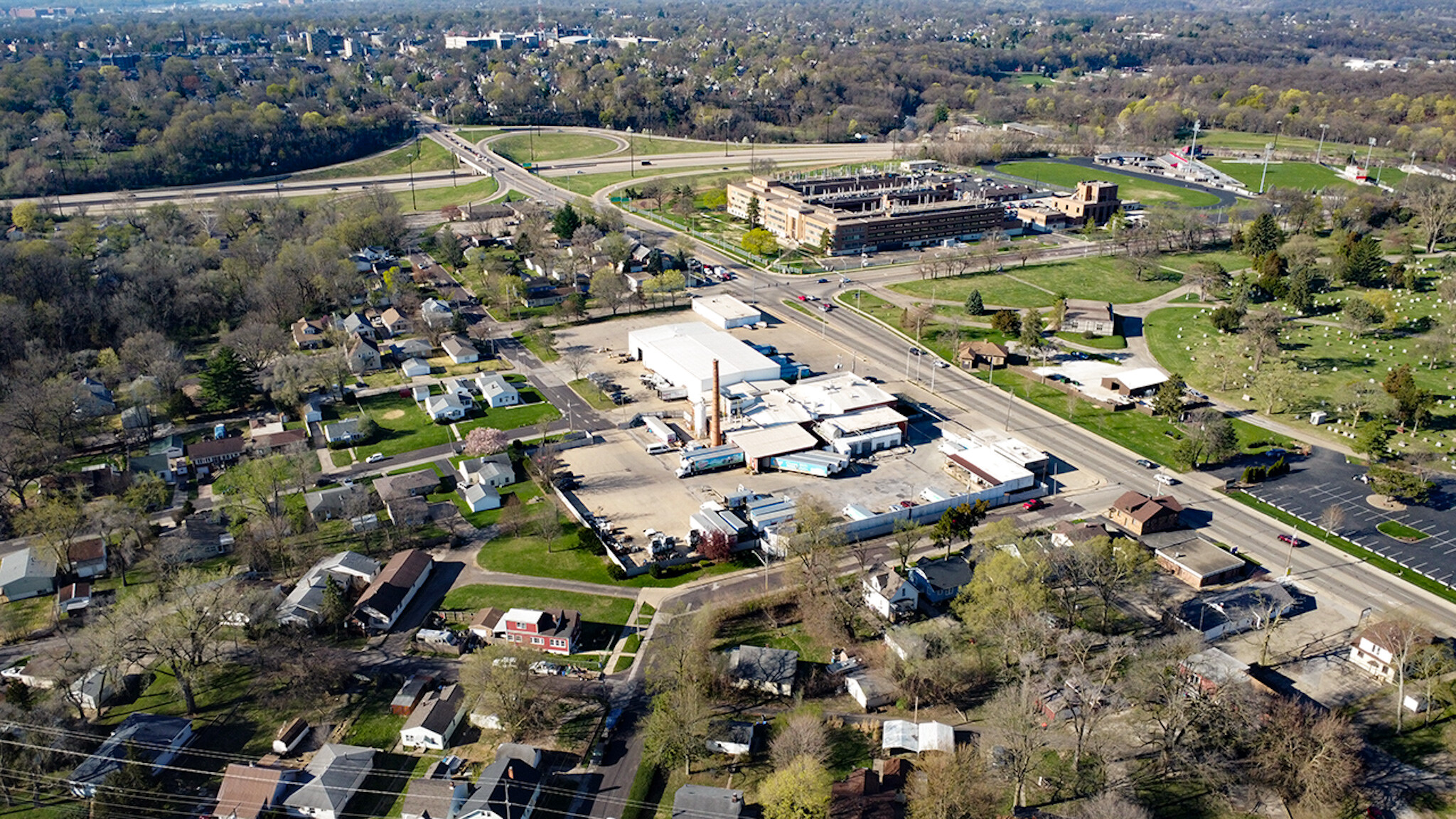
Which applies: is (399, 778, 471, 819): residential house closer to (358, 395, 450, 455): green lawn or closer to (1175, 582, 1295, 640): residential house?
(358, 395, 450, 455): green lawn

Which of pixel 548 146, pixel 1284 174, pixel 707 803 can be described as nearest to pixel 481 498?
pixel 707 803

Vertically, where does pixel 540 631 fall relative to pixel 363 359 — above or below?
below

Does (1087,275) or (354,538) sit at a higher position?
(1087,275)

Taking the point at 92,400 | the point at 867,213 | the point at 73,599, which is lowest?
the point at 73,599

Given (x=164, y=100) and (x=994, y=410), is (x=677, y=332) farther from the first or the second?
(x=164, y=100)

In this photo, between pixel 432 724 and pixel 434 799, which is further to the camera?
pixel 432 724

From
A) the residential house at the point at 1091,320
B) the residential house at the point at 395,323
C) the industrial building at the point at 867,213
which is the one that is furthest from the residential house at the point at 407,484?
the industrial building at the point at 867,213

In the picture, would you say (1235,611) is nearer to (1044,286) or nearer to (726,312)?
(726,312)

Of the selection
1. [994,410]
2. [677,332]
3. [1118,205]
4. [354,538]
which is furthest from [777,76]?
[354,538]
